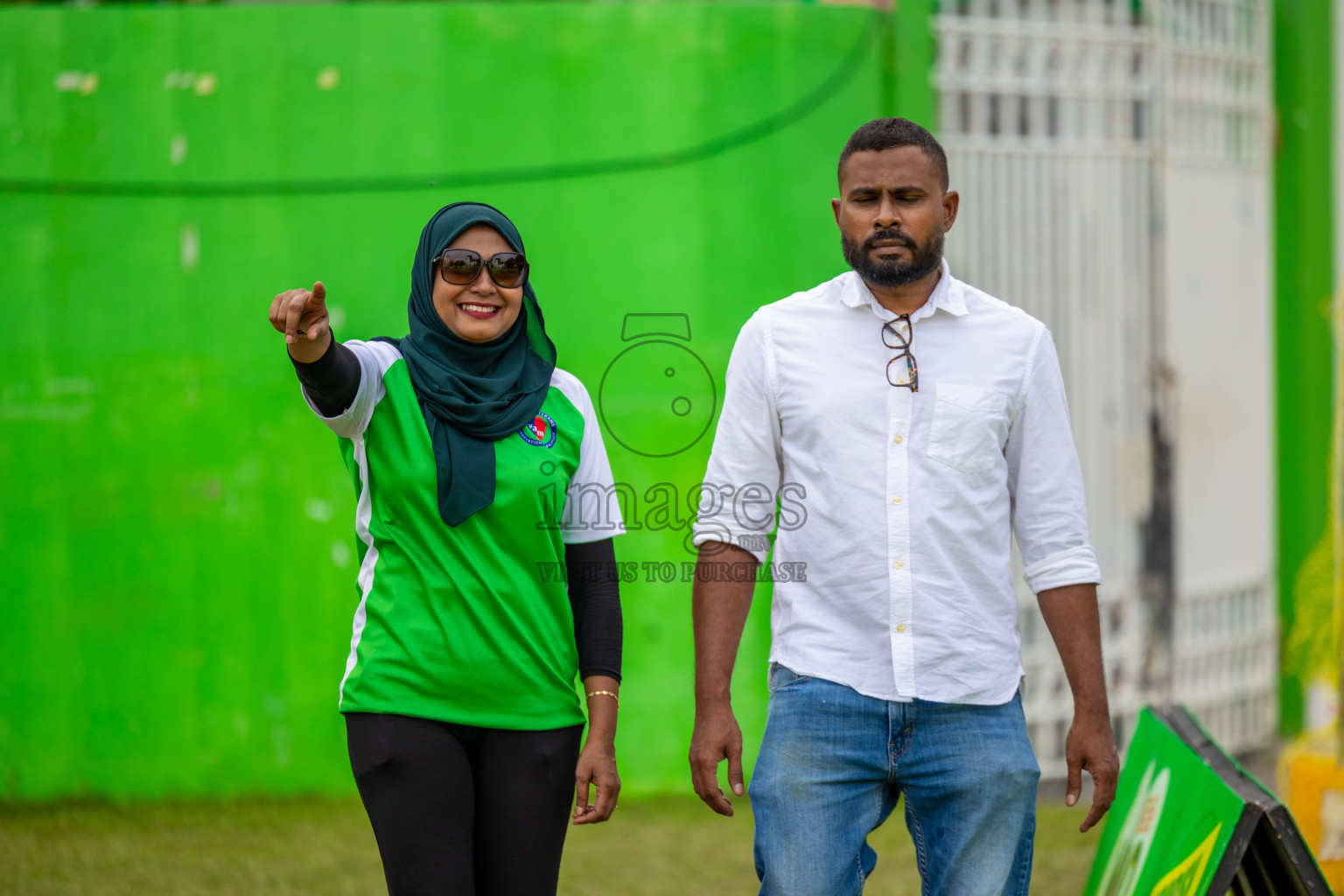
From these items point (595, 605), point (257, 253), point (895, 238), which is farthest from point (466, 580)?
point (257, 253)

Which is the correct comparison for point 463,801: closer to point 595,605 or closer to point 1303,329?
point 595,605

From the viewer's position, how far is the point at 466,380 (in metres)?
2.47

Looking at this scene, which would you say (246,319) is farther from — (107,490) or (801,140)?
(801,140)

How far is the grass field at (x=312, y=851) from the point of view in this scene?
4324 millimetres

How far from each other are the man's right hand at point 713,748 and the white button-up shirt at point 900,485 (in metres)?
0.17

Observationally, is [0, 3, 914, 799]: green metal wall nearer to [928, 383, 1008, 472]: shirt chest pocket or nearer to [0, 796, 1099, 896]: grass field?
[0, 796, 1099, 896]: grass field

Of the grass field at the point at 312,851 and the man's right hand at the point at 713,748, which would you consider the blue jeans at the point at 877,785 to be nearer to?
the man's right hand at the point at 713,748

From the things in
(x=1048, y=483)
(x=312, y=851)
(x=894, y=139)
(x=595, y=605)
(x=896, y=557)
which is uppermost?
(x=894, y=139)

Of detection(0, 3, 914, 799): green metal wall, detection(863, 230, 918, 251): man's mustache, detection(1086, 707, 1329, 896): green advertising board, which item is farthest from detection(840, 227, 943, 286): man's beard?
detection(0, 3, 914, 799): green metal wall

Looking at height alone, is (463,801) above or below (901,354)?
below

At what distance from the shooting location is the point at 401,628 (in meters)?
2.35

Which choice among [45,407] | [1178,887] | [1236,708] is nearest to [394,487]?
[1178,887]

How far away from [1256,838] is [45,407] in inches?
175

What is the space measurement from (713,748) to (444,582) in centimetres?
58
